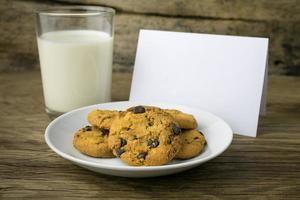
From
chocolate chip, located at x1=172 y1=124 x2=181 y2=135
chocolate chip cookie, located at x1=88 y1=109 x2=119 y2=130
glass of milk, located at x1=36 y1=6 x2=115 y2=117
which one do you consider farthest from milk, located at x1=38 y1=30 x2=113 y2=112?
chocolate chip, located at x1=172 y1=124 x2=181 y2=135

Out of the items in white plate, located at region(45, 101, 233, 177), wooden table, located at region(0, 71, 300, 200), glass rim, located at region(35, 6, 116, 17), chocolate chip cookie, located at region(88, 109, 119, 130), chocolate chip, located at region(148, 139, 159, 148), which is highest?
glass rim, located at region(35, 6, 116, 17)

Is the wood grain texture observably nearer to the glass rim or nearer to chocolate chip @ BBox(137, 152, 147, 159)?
the glass rim

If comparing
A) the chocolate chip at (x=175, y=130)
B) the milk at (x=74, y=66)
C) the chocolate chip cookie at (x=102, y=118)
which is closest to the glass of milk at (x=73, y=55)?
the milk at (x=74, y=66)

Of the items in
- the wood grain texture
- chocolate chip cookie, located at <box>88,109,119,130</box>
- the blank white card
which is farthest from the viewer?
the wood grain texture

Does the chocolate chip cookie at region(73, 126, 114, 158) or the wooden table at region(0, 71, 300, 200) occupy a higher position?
the chocolate chip cookie at region(73, 126, 114, 158)

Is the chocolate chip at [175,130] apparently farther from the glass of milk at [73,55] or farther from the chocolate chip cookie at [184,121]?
the glass of milk at [73,55]

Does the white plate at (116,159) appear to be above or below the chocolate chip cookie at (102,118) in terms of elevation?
below

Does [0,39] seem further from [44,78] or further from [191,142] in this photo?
[191,142]
